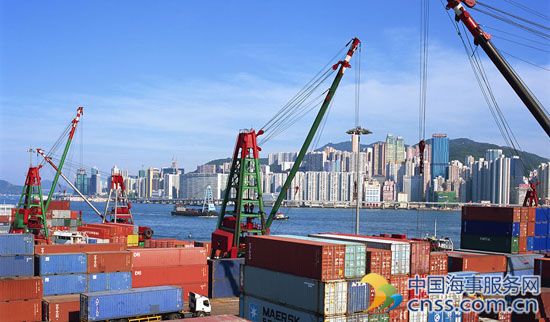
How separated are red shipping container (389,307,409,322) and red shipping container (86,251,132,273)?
16.5m

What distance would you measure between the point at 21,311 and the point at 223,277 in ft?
46.9

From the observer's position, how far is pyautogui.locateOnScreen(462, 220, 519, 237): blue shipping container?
40.0 meters

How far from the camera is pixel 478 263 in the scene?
35500 millimetres

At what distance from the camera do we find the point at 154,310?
3042 centimetres

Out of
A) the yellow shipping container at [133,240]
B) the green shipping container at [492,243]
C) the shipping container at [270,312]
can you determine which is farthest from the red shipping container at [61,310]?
the green shipping container at [492,243]

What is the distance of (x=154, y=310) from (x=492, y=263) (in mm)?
20863

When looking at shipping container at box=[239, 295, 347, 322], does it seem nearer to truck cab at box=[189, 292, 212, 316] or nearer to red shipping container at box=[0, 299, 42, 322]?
truck cab at box=[189, 292, 212, 316]

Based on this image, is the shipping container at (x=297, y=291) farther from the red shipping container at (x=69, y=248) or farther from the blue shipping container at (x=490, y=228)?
the blue shipping container at (x=490, y=228)

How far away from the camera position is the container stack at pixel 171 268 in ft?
117

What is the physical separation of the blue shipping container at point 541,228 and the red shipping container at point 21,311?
33.6 m

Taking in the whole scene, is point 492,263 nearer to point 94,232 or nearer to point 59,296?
point 59,296

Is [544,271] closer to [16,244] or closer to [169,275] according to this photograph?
A: [169,275]

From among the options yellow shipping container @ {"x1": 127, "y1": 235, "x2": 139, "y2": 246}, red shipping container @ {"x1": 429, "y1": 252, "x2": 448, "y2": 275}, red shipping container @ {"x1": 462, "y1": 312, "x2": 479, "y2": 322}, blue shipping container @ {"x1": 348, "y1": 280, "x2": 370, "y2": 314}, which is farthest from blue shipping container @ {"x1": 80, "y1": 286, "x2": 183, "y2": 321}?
yellow shipping container @ {"x1": 127, "y1": 235, "x2": 139, "y2": 246}

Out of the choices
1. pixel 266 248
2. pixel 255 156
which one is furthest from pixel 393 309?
pixel 255 156
